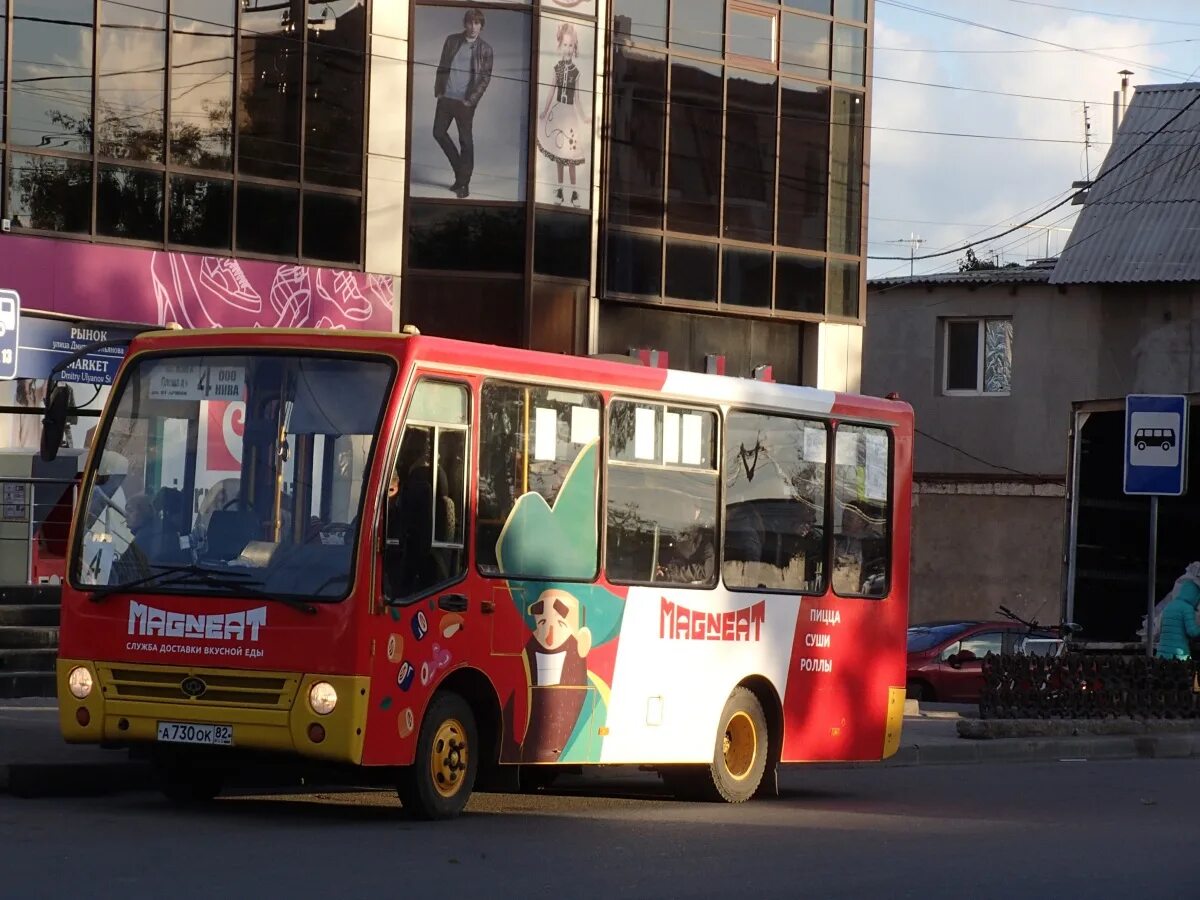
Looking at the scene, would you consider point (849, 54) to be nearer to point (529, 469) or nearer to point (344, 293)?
point (344, 293)

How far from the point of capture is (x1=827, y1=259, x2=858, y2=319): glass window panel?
33.7m

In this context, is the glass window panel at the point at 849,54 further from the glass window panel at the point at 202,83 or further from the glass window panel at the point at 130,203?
the glass window panel at the point at 130,203

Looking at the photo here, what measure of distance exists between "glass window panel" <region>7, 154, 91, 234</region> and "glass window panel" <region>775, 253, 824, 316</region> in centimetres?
1176

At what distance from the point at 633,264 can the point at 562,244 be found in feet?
4.55

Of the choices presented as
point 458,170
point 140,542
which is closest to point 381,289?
point 458,170

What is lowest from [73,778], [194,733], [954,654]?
[954,654]

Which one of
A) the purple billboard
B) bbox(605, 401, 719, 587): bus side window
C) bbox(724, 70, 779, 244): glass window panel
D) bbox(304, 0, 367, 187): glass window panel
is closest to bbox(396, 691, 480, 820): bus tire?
bbox(605, 401, 719, 587): bus side window

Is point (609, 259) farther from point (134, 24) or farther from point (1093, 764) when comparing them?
point (1093, 764)

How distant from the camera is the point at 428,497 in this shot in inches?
474

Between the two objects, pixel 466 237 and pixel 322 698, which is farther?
pixel 466 237

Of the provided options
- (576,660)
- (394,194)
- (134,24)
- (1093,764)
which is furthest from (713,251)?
(576,660)

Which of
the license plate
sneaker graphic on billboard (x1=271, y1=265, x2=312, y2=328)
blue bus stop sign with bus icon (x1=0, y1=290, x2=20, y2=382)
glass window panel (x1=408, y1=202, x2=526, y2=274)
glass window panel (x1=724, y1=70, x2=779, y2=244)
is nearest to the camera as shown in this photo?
the license plate

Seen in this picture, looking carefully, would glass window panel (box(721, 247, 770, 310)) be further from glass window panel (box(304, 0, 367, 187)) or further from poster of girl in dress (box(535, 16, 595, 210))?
glass window panel (box(304, 0, 367, 187))

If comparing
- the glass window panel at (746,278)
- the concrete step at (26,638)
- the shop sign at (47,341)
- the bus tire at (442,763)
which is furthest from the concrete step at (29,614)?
the glass window panel at (746,278)
